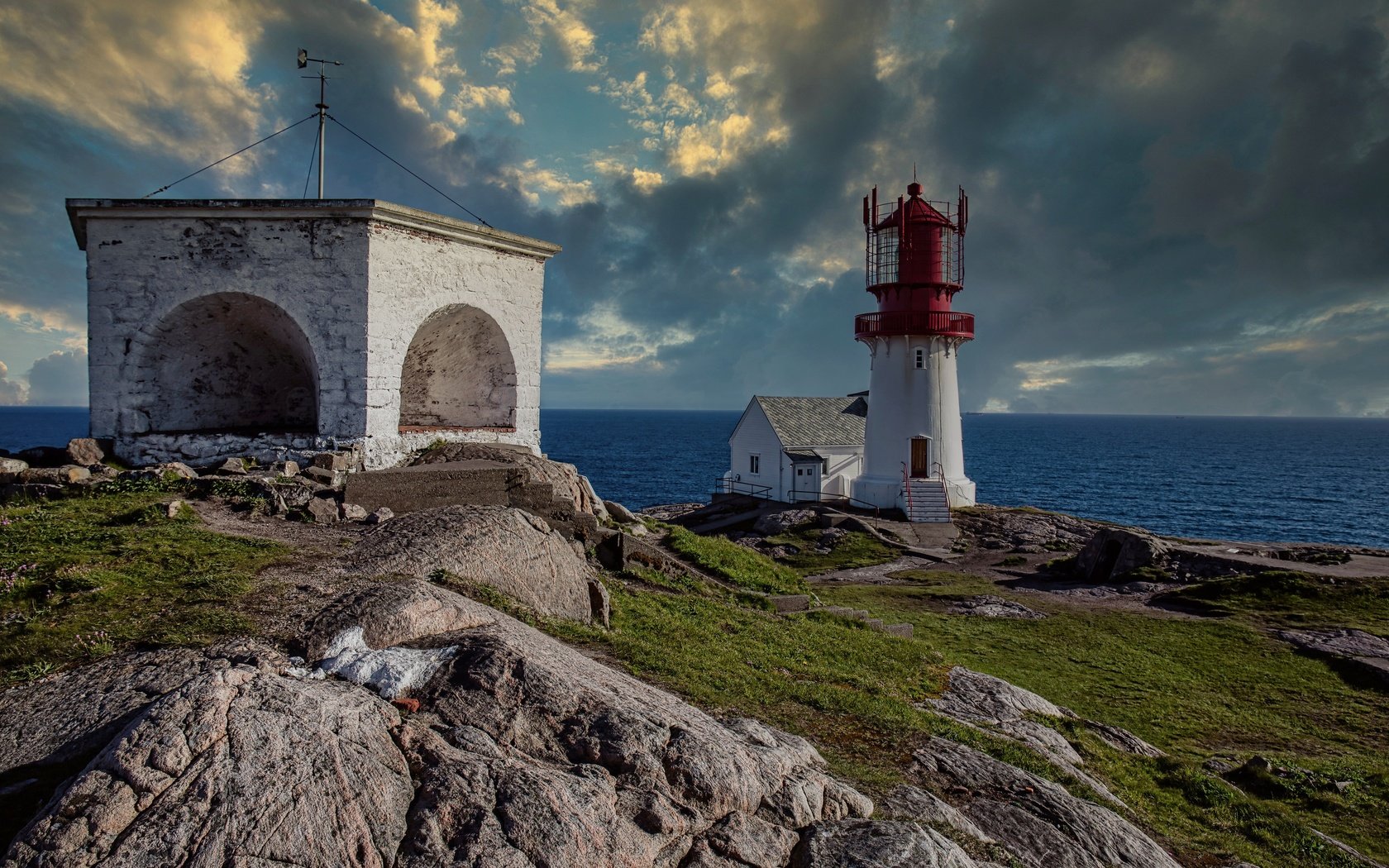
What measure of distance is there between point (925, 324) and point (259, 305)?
1119 inches

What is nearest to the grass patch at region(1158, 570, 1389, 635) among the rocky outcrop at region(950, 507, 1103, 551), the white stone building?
the rocky outcrop at region(950, 507, 1103, 551)

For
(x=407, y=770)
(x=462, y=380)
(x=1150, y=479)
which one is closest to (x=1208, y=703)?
(x=407, y=770)

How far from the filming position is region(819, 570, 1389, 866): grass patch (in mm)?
8758

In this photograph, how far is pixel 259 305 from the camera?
15039 millimetres

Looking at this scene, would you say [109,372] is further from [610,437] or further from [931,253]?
[610,437]

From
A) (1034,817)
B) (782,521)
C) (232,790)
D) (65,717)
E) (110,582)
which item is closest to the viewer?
(232,790)

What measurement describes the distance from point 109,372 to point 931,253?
104 feet

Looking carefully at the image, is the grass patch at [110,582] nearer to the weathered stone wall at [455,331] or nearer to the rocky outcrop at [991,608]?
the weathered stone wall at [455,331]

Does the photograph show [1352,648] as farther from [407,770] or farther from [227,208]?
[227,208]

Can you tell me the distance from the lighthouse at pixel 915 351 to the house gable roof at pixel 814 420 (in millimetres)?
3538

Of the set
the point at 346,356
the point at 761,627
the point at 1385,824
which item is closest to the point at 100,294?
the point at 346,356

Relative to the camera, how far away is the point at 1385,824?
931 centimetres

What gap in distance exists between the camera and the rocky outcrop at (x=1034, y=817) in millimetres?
6496

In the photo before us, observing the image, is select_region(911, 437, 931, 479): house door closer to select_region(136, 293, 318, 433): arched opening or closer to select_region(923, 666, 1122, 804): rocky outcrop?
select_region(923, 666, 1122, 804): rocky outcrop
